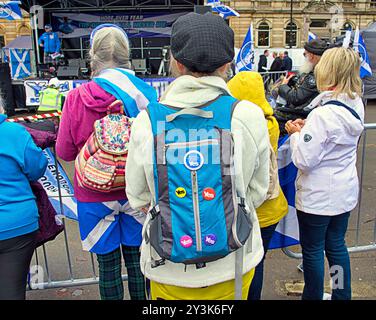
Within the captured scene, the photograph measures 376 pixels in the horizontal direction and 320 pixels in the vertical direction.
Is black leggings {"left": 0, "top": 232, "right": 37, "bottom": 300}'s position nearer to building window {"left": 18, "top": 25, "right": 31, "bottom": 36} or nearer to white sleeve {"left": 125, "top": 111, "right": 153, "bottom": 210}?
white sleeve {"left": 125, "top": 111, "right": 153, "bottom": 210}

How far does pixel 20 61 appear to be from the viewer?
16.9m

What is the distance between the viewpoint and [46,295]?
10.7 feet

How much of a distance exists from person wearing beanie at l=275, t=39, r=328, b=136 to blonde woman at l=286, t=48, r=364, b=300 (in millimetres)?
807

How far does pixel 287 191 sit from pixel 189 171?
1.75 m

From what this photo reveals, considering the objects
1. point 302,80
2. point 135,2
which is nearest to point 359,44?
point 302,80

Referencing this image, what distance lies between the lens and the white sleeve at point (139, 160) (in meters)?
1.63

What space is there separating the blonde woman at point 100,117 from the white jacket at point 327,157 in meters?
0.96

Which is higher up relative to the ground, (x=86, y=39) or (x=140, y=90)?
(x=86, y=39)

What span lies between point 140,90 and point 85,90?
0.31 m

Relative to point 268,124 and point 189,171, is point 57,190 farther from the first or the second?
point 189,171

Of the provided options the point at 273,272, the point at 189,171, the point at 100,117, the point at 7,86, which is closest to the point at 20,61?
the point at 7,86

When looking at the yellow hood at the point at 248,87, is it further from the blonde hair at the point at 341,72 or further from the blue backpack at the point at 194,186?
the blue backpack at the point at 194,186

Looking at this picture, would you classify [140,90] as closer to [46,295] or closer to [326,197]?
[326,197]

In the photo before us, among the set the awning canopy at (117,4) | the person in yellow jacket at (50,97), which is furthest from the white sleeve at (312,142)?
the awning canopy at (117,4)
